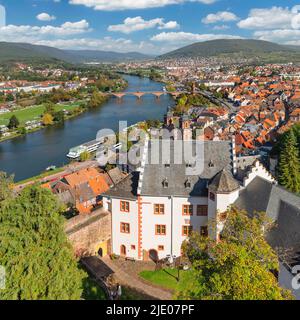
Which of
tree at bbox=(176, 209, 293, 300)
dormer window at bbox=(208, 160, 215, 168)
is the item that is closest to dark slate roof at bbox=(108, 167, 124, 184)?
dormer window at bbox=(208, 160, 215, 168)

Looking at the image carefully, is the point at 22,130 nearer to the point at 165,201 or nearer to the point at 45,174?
the point at 45,174

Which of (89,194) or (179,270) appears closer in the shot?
(179,270)

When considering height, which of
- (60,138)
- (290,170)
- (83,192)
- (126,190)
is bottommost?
(60,138)

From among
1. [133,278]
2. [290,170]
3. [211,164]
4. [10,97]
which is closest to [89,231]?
[133,278]

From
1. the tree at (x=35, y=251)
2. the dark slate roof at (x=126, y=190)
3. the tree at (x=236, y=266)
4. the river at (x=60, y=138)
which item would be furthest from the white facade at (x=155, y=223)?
the river at (x=60, y=138)

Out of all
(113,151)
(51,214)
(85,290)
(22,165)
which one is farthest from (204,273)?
(22,165)

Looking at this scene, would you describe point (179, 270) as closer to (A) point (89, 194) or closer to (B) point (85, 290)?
(B) point (85, 290)
